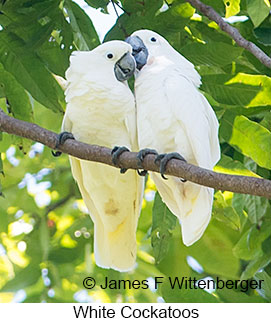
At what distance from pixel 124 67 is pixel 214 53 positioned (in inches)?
15.4

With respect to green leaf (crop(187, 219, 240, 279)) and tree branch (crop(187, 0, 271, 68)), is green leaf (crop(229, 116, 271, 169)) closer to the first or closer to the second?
tree branch (crop(187, 0, 271, 68))

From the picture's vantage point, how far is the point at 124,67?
2.59 metres

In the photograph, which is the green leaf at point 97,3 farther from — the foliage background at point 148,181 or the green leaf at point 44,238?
the green leaf at point 44,238

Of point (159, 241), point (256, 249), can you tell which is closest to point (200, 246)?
point (256, 249)

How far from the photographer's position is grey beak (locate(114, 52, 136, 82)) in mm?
2572

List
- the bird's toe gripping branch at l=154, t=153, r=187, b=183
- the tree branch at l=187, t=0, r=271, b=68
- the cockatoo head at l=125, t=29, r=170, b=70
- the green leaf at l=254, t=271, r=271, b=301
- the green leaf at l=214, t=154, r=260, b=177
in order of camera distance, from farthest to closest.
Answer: the green leaf at l=254, t=271, r=271, b=301
the cockatoo head at l=125, t=29, r=170, b=70
the green leaf at l=214, t=154, r=260, b=177
the tree branch at l=187, t=0, r=271, b=68
the bird's toe gripping branch at l=154, t=153, r=187, b=183

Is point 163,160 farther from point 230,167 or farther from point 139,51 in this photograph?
point 139,51

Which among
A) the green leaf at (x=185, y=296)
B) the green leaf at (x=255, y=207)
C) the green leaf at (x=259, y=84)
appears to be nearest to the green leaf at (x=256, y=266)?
the green leaf at (x=255, y=207)

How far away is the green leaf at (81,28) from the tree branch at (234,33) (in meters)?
0.43

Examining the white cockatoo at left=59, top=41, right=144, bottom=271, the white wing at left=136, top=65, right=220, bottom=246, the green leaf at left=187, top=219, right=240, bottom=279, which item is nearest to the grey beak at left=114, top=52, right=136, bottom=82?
the white cockatoo at left=59, top=41, right=144, bottom=271

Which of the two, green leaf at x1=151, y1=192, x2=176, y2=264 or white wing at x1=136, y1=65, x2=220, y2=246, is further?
green leaf at x1=151, y1=192, x2=176, y2=264

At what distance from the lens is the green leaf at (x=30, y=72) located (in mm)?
2393

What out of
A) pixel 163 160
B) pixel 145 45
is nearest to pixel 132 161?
pixel 163 160

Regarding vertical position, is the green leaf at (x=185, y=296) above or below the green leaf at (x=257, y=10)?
below
